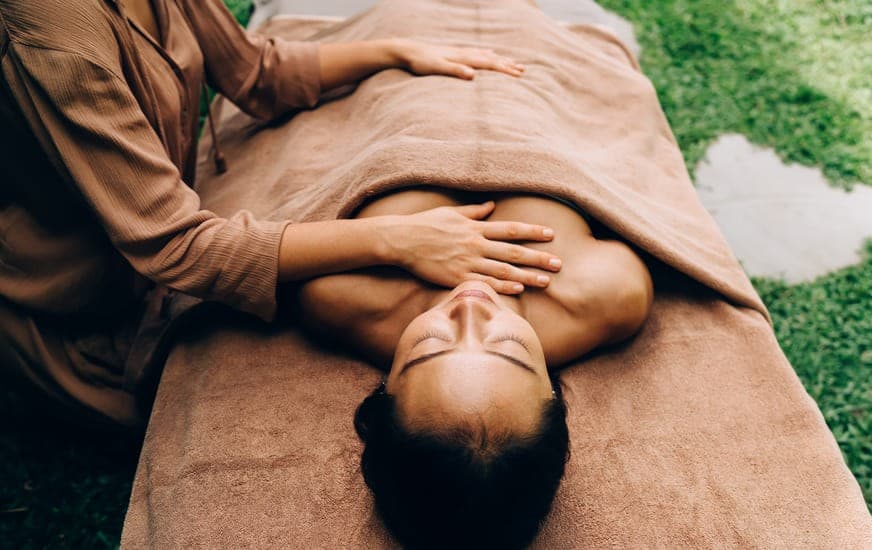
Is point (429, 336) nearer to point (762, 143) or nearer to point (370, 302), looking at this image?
point (370, 302)

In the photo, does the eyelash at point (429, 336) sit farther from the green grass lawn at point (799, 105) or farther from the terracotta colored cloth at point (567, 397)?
the green grass lawn at point (799, 105)

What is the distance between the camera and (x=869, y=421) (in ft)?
7.07

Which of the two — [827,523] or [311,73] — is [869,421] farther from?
[311,73]

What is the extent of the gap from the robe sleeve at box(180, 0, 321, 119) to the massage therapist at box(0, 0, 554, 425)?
0.01m

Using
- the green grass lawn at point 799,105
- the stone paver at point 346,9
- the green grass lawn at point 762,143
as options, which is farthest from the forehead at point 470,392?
the stone paver at point 346,9

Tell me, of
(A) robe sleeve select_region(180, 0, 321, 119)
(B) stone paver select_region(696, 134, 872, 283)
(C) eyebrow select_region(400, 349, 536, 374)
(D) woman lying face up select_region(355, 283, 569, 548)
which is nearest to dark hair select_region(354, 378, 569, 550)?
(D) woman lying face up select_region(355, 283, 569, 548)

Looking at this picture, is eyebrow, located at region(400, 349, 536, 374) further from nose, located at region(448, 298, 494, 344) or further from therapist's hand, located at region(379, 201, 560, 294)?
therapist's hand, located at region(379, 201, 560, 294)

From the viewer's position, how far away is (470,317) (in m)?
1.40

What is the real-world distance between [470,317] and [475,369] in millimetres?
154

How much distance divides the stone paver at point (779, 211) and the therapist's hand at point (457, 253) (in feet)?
4.68

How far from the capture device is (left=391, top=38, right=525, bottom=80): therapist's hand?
1997mm

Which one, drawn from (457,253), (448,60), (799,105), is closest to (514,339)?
(457,253)

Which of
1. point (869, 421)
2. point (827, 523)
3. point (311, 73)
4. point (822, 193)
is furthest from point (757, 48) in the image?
point (827, 523)

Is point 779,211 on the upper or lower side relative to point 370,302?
lower
